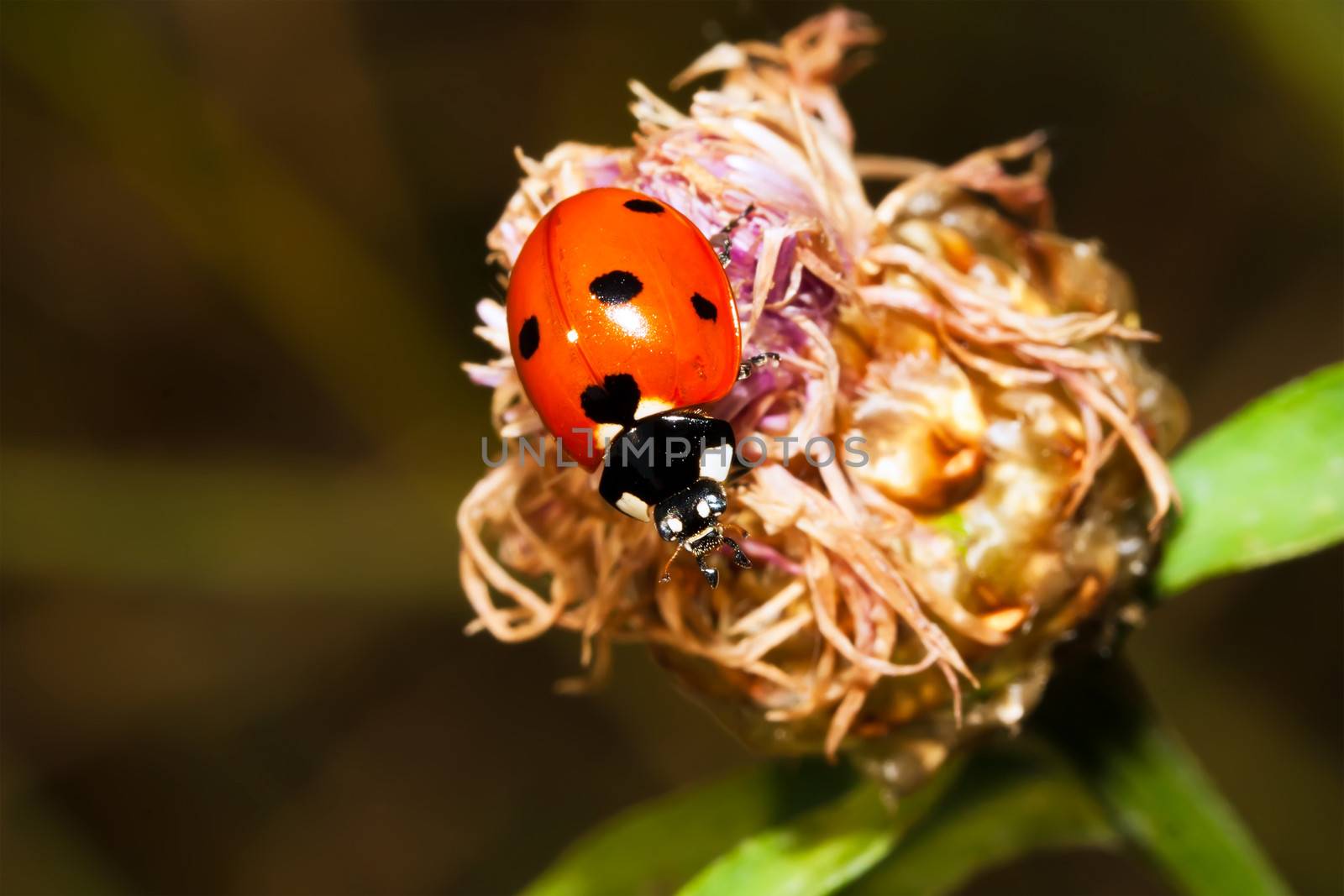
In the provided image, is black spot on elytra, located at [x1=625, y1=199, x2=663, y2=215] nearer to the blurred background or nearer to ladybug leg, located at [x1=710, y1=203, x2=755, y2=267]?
ladybug leg, located at [x1=710, y1=203, x2=755, y2=267]

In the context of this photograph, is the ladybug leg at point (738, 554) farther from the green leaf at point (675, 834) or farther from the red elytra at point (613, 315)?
the green leaf at point (675, 834)

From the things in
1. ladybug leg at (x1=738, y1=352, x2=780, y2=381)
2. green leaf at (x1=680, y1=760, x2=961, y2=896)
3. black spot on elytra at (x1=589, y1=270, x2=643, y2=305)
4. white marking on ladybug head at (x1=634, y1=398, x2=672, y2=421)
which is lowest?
green leaf at (x1=680, y1=760, x2=961, y2=896)

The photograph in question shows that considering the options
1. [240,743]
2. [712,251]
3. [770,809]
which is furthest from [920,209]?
[240,743]

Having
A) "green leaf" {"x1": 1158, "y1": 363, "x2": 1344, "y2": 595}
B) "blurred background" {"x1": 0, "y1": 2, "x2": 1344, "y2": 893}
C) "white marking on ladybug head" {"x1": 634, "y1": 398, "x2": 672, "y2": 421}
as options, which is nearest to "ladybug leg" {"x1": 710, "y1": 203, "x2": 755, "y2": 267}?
"white marking on ladybug head" {"x1": 634, "y1": 398, "x2": 672, "y2": 421}

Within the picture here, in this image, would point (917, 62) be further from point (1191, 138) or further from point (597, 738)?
point (597, 738)

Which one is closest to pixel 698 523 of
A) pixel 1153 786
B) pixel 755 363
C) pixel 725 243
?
pixel 755 363

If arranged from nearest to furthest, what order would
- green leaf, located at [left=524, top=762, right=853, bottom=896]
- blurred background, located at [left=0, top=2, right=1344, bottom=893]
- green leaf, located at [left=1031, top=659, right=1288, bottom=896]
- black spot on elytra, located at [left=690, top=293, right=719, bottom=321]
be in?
black spot on elytra, located at [left=690, top=293, right=719, bottom=321], green leaf, located at [left=1031, top=659, right=1288, bottom=896], green leaf, located at [left=524, top=762, right=853, bottom=896], blurred background, located at [left=0, top=2, right=1344, bottom=893]

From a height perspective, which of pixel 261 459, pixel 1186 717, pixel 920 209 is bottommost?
pixel 1186 717

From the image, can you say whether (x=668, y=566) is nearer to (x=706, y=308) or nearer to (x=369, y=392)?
(x=706, y=308)

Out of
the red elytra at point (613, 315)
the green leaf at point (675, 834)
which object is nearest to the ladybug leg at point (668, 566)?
the red elytra at point (613, 315)
